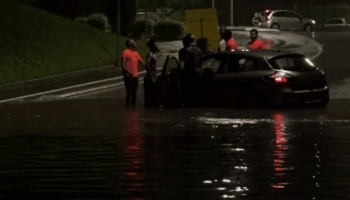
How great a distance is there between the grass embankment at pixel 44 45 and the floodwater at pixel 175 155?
44.3 feet

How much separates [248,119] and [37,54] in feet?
61.9

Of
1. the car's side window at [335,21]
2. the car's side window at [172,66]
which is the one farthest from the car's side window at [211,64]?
the car's side window at [335,21]

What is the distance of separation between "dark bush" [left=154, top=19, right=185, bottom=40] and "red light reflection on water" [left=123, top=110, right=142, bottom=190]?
115 ft

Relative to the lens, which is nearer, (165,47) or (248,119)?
(248,119)

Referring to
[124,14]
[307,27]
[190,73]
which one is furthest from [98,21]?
[190,73]

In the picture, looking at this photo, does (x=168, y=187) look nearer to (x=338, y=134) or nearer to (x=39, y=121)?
(x=338, y=134)

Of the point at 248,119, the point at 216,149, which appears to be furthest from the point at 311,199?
the point at 248,119

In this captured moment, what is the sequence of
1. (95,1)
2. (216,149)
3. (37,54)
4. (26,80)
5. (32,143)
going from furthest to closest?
(95,1) → (37,54) → (26,80) → (32,143) → (216,149)

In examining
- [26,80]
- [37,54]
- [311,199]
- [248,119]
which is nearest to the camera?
[311,199]

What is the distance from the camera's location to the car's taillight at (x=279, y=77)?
68.6 feet

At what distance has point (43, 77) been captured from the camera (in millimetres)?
32875

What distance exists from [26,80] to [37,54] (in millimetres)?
5168

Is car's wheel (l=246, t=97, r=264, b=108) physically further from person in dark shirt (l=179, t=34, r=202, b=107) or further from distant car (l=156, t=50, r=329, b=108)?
person in dark shirt (l=179, t=34, r=202, b=107)

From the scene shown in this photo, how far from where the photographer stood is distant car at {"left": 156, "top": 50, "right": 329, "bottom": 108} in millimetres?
20969
